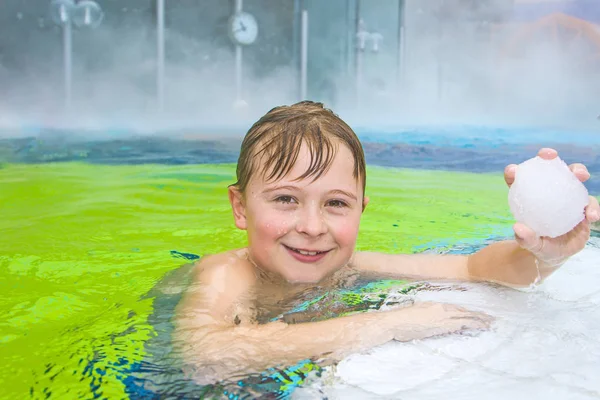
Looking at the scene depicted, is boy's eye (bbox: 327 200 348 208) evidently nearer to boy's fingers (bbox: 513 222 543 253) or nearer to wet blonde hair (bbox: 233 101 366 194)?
wet blonde hair (bbox: 233 101 366 194)

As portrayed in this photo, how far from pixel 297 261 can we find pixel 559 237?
0.75m

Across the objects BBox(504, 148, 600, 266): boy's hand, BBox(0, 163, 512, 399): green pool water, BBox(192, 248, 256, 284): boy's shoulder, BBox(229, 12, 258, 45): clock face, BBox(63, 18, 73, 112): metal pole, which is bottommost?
A: BBox(0, 163, 512, 399): green pool water

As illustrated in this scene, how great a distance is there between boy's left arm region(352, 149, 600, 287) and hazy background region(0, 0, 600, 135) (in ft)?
21.1

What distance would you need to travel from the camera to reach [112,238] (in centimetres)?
352

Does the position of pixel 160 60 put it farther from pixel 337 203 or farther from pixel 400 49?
pixel 337 203

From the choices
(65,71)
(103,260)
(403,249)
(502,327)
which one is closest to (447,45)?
(65,71)

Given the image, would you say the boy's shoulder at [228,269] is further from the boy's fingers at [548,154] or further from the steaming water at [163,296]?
the boy's fingers at [548,154]

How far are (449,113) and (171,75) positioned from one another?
404cm

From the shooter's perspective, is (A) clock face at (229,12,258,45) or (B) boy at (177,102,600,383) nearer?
(B) boy at (177,102,600,383)

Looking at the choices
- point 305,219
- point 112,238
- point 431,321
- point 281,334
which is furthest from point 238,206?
point 112,238

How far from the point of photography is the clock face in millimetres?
9352

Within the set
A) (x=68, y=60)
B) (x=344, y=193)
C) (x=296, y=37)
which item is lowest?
(x=344, y=193)

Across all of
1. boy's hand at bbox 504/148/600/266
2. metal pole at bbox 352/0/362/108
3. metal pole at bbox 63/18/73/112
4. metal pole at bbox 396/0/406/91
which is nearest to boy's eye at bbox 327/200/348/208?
boy's hand at bbox 504/148/600/266

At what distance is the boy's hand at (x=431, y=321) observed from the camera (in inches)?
71.2
